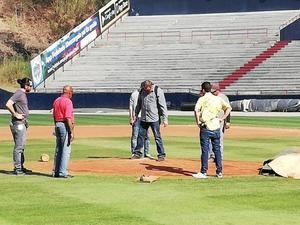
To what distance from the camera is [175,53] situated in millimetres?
65938

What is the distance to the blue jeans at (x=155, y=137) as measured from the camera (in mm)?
19391

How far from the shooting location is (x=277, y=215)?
11.5 m

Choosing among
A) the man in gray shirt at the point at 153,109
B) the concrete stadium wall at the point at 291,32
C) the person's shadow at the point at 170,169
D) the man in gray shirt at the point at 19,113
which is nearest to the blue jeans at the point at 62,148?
the man in gray shirt at the point at 19,113

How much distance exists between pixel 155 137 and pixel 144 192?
5.42 m

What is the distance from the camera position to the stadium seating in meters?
60.8

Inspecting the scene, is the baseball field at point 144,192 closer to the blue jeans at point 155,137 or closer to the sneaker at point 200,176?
the sneaker at point 200,176

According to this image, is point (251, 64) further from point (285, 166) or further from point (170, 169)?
point (285, 166)

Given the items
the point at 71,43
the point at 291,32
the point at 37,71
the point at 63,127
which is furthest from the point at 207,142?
the point at 71,43

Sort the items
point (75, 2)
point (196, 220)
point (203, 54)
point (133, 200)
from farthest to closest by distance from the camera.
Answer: point (75, 2), point (203, 54), point (133, 200), point (196, 220)

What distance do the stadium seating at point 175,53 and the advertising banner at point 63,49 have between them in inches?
28.1

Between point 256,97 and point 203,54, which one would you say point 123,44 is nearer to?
point 203,54

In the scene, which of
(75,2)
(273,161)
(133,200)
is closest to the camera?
(133,200)

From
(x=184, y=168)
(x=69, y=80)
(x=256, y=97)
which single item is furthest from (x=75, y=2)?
(x=184, y=168)

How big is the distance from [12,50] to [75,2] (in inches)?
505
